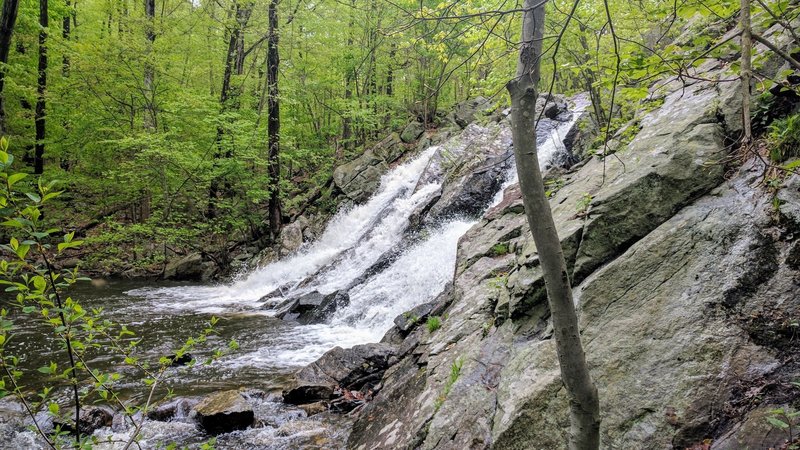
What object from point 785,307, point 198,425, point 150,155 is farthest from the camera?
point 150,155

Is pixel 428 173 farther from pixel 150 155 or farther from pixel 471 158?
pixel 150 155

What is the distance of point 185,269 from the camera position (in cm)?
1633

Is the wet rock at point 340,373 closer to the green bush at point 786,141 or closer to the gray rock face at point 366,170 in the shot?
the green bush at point 786,141

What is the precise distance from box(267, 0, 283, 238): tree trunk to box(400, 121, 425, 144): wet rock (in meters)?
5.68

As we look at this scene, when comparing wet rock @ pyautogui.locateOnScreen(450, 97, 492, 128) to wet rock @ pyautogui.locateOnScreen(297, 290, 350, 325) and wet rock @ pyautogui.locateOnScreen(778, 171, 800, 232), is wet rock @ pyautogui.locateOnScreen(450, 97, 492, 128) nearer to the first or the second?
wet rock @ pyautogui.locateOnScreen(297, 290, 350, 325)

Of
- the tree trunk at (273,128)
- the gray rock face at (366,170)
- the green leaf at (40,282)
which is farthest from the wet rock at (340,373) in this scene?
the tree trunk at (273,128)

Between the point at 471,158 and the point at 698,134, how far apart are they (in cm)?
988

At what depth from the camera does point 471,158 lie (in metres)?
13.9

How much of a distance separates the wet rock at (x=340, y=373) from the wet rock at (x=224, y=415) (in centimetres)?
71

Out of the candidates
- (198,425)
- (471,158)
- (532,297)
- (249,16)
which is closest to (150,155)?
(249,16)

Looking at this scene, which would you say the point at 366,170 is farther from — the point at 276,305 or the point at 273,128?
the point at 276,305

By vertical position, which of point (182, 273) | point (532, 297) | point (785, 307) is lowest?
point (182, 273)

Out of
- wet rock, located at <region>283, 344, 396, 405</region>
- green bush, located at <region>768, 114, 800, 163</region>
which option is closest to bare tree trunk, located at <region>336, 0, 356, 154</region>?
wet rock, located at <region>283, 344, 396, 405</region>

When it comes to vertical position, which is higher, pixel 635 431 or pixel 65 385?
pixel 635 431
